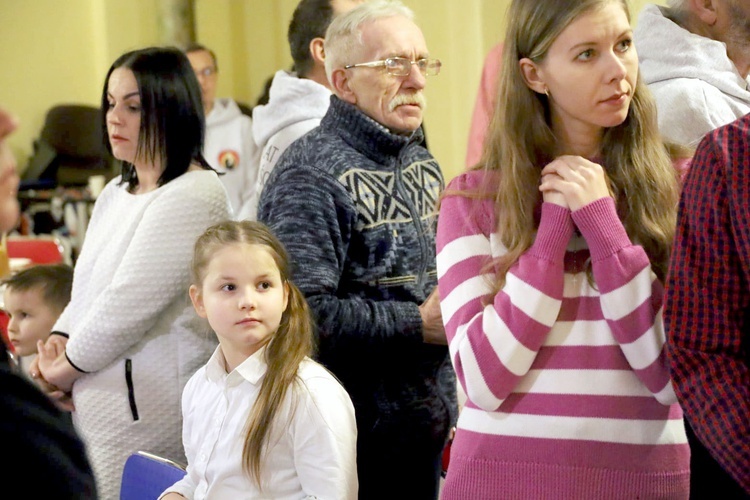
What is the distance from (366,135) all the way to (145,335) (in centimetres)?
75

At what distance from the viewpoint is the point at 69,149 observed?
862 centimetres

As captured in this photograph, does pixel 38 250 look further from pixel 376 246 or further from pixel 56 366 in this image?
pixel 376 246

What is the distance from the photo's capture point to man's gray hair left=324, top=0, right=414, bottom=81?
237 centimetres

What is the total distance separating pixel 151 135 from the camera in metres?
2.54

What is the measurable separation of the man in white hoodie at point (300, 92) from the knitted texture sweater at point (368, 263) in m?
0.63

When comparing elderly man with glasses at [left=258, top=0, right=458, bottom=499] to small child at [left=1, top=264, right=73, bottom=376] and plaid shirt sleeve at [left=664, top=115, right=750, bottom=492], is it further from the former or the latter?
small child at [left=1, top=264, right=73, bottom=376]

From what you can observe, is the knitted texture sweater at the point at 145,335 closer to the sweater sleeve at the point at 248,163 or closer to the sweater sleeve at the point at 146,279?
the sweater sleeve at the point at 146,279

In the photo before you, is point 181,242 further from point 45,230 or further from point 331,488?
point 45,230

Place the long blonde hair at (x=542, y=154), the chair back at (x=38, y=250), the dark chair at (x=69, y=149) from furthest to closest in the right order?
the dark chair at (x=69, y=149) → the chair back at (x=38, y=250) → the long blonde hair at (x=542, y=154)

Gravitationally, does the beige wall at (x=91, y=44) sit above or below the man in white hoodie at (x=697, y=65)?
below

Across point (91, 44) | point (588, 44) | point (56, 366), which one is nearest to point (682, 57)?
point (588, 44)

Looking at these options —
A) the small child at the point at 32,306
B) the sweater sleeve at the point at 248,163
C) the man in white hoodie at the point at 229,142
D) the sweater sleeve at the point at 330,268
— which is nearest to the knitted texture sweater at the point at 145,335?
the sweater sleeve at the point at 330,268

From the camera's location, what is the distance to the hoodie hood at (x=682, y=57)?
6.66 feet

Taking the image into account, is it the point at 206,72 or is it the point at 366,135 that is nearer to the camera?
the point at 366,135
